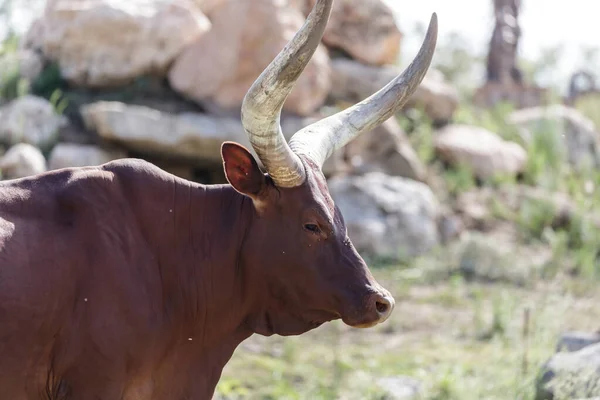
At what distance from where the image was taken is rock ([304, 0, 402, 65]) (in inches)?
575

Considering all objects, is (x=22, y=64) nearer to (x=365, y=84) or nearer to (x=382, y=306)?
(x=365, y=84)

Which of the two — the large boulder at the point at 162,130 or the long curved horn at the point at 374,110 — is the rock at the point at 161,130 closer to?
the large boulder at the point at 162,130

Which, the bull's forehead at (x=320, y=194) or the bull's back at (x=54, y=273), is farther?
the bull's forehead at (x=320, y=194)

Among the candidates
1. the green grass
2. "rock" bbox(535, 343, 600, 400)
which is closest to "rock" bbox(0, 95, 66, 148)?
the green grass

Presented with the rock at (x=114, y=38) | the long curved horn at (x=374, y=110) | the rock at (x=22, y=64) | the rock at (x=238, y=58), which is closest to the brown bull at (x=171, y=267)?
the long curved horn at (x=374, y=110)

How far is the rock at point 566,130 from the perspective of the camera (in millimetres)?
16219

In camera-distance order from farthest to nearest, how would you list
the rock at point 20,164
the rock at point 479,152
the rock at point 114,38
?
the rock at point 479,152 < the rock at point 114,38 < the rock at point 20,164

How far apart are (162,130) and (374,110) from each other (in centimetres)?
677

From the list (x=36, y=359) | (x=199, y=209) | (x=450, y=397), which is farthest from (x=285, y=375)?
(x=36, y=359)

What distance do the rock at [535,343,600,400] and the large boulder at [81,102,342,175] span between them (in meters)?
5.63

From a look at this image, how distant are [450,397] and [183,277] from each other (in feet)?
10.6

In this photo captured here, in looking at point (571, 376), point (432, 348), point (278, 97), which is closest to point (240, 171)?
point (278, 97)

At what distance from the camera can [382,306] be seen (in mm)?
4250

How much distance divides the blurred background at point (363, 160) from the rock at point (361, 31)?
0.03 meters
